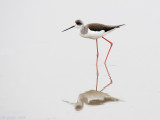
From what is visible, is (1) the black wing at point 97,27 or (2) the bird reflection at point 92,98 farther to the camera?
(1) the black wing at point 97,27

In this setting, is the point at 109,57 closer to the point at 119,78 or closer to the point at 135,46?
the point at 135,46

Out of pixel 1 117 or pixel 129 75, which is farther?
pixel 129 75

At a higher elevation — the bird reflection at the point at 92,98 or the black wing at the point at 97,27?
the black wing at the point at 97,27

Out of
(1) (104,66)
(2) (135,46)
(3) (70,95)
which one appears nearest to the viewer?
(3) (70,95)

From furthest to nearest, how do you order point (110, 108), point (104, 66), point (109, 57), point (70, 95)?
point (109, 57)
point (104, 66)
point (70, 95)
point (110, 108)

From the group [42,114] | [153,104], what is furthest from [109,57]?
[42,114]

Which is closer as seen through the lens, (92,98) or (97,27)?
(92,98)

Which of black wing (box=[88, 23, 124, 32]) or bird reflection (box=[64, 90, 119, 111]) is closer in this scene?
bird reflection (box=[64, 90, 119, 111])

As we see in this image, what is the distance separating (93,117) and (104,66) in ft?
7.28

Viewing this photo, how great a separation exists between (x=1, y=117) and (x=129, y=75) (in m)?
2.10

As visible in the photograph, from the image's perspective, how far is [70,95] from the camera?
12.5ft

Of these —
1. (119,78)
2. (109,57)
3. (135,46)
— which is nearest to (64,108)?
(119,78)

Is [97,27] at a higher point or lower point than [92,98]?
higher

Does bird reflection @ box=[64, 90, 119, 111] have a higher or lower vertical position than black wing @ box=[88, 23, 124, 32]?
lower
